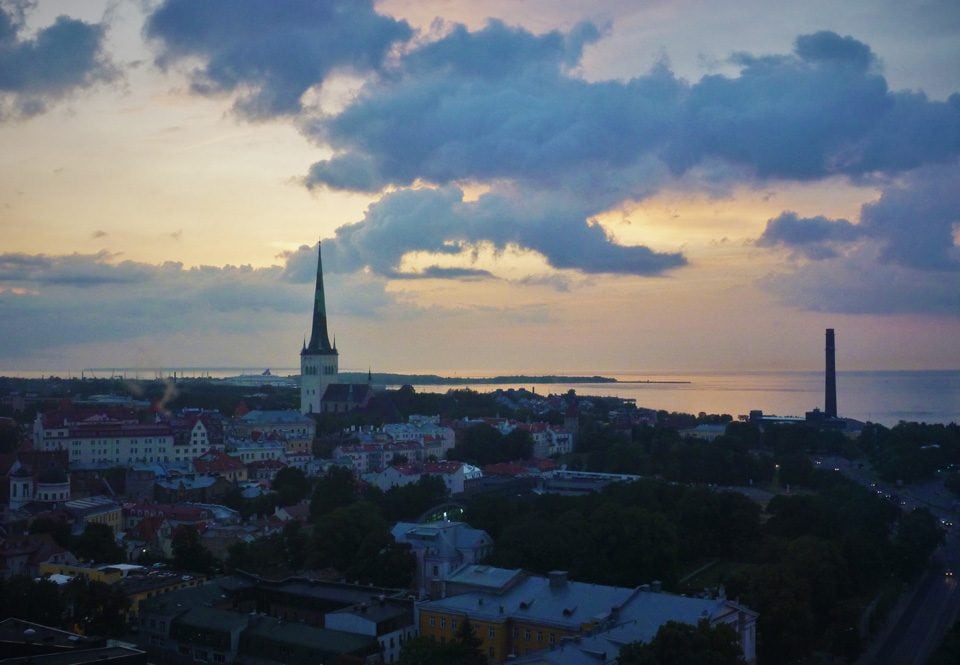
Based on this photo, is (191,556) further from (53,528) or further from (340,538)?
(53,528)

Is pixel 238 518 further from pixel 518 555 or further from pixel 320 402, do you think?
pixel 320 402

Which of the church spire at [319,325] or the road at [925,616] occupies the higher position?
the church spire at [319,325]

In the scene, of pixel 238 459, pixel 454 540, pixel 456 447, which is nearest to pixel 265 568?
pixel 454 540

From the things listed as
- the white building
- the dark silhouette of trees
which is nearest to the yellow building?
the white building

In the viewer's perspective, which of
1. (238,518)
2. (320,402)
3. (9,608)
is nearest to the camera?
(9,608)

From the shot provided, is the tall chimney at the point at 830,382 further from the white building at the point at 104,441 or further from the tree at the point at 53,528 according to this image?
the tree at the point at 53,528

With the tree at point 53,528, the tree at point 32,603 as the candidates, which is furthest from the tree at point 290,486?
the tree at point 32,603
